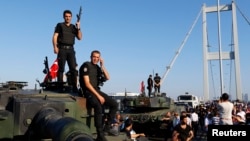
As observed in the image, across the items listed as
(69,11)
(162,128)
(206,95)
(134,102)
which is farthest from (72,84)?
(206,95)

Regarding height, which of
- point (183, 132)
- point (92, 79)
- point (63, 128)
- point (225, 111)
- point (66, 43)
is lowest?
point (183, 132)

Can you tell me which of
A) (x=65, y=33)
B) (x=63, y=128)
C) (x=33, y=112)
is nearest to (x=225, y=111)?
(x=65, y=33)

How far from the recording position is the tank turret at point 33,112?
4.95m

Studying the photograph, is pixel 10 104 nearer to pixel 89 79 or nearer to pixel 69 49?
pixel 89 79

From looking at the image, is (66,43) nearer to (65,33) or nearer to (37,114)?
(65,33)

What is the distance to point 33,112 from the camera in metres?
5.32

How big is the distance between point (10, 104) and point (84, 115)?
110cm

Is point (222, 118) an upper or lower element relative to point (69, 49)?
lower

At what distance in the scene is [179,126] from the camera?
10891mm

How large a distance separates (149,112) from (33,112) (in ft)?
51.3

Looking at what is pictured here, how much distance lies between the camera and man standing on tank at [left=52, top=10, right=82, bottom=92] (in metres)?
7.28

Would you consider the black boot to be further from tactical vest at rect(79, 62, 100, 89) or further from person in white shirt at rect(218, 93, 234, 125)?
person in white shirt at rect(218, 93, 234, 125)

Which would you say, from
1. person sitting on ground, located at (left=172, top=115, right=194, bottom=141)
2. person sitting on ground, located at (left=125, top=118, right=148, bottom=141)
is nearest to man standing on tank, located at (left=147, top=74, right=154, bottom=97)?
person sitting on ground, located at (left=125, top=118, right=148, bottom=141)

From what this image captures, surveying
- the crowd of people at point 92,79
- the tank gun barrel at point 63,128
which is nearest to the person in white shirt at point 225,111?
the crowd of people at point 92,79
